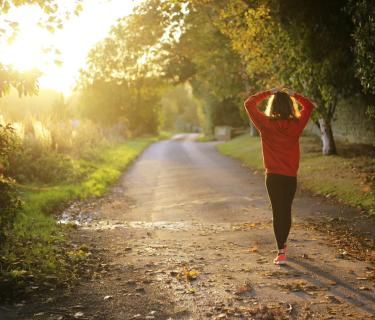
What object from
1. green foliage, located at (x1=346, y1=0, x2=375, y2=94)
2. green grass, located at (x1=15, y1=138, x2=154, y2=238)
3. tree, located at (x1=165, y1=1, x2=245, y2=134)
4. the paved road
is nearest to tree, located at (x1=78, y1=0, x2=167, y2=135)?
tree, located at (x1=165, y1=1, x2=245, y2=134)

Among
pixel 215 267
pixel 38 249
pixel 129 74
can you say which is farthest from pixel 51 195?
pixel 129 74

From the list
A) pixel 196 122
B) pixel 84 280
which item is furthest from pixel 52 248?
pixel 196 122

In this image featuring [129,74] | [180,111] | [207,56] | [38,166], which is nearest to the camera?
[38,166]

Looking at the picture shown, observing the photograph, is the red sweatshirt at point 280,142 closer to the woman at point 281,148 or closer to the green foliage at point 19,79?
the woman at point 281,148

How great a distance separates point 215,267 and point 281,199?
1.23m

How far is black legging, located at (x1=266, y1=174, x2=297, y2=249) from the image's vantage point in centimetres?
683

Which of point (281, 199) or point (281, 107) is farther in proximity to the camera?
point (281, 199)

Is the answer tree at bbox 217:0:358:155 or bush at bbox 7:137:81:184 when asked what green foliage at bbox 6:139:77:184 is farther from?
tree at bbox 217:0:358:155

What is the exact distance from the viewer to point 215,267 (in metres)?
6.69

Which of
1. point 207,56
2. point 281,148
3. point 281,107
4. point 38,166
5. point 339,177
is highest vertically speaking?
point 207,56

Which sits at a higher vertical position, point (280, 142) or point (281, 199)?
point (280, 142)

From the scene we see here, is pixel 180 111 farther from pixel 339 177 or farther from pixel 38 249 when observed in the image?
pixel 38 249

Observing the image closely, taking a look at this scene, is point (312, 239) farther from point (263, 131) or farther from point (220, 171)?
point (220, 171)

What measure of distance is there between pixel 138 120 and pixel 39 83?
4714cm
